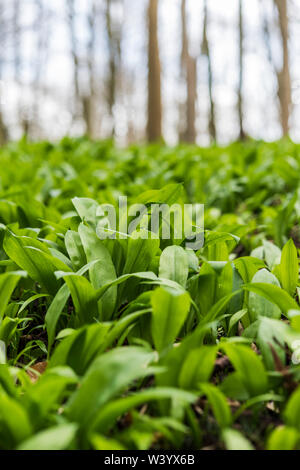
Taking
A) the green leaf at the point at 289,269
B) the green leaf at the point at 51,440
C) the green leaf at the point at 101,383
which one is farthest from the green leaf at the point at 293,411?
the green leaf at the point at 289,269

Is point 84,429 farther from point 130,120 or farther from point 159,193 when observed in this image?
point 130,120

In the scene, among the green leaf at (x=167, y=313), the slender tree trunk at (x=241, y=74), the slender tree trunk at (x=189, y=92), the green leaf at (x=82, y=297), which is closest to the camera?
the green leaf at (x=167, y=313)

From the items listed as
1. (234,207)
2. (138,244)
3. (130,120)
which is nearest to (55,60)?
(130,120)

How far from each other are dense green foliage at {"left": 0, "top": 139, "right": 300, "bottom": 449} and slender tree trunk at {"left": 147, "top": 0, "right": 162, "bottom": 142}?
265 inches

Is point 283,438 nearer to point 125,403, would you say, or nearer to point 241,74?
point 125,403

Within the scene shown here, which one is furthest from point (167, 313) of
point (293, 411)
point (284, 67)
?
point (284, 67)

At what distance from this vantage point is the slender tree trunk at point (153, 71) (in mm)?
8367

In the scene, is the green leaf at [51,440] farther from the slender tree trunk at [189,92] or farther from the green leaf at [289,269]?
the slender tree trunk at [189,92]

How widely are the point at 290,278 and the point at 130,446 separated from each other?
2.77 feet

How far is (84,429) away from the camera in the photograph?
0.88m

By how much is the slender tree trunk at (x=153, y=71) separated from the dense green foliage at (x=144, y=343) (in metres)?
6.73

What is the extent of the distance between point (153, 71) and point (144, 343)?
8.06 metres

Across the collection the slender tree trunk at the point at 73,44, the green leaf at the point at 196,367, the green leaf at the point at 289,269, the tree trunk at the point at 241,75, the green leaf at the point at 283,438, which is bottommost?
the green leaf at the point at 283,438

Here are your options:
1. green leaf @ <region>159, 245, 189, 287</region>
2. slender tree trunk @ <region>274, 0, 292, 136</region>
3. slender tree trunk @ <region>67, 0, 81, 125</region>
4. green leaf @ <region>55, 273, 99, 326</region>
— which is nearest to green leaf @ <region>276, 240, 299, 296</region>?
green leaf @ <region>159, 245, 189, 287</region>
